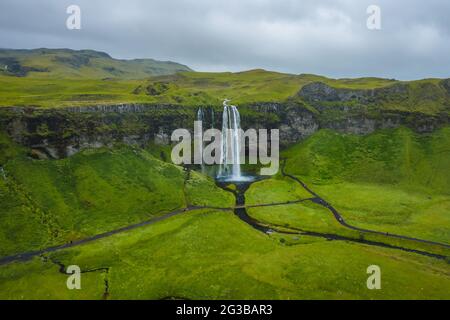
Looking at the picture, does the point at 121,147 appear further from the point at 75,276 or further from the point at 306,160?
the point at 306,160

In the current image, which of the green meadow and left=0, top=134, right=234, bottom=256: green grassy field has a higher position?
left=0, top=134, right=234, bottom=256: green grassy field

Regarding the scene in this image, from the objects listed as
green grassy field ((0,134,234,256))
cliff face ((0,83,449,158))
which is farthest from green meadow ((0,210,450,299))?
cliff face ((0,83,449,158))

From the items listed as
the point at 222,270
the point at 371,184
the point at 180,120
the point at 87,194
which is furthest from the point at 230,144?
the point at 222,270

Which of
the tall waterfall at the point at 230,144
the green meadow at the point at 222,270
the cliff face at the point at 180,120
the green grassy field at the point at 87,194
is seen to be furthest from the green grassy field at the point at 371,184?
the green grassy field at the point at 87,194

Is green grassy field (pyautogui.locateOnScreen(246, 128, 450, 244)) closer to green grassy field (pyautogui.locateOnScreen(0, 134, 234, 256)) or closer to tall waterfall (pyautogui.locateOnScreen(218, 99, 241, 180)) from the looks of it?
tall waterfall (pyautogui.locateOnScreen(218, 99, 241, 180))

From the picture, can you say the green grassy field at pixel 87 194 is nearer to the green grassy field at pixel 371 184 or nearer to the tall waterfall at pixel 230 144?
the tall waterfall at pixel 230 144

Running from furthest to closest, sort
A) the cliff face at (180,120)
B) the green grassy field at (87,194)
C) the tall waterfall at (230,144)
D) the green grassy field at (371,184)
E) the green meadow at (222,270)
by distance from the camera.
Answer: the tall waterfall at (230,144), the cliff face at (180,120), the green grassy field at (371,184), the green grassy field at (87,194), the green meadow at (222,270)
